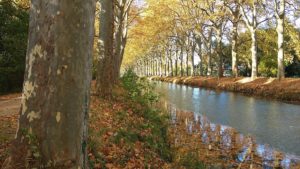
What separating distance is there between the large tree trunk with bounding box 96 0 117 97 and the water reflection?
298 cm

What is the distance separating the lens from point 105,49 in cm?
1172

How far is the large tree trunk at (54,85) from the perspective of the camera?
116 inches

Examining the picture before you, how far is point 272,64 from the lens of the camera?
134 feet

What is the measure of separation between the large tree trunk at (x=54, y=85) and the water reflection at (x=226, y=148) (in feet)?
16.0

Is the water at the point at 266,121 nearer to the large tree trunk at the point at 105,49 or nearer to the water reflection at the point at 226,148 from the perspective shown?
the water reflection at the point at 226,148

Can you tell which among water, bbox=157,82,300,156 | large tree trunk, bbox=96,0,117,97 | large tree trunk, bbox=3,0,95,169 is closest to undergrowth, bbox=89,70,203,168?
large tree trunk, bbox=96,0,117,97

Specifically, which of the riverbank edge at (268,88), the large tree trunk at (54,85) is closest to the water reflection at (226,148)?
the large tree trunk at (54,85)

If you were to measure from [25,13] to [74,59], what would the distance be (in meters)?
13.0

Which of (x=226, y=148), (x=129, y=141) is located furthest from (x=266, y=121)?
(x=129, y=141)

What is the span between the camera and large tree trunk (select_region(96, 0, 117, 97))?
11656mm

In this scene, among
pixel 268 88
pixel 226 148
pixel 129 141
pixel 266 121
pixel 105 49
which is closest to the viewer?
pixel 129 141

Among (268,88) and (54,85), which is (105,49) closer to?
(54,85)

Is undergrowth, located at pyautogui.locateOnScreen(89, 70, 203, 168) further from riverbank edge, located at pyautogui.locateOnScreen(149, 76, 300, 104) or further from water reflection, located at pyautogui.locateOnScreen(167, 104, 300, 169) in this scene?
riverbank edge, located at pyautogui.locateOnScreen(149, 76, 300, 104)

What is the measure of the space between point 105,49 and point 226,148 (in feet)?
18.9
